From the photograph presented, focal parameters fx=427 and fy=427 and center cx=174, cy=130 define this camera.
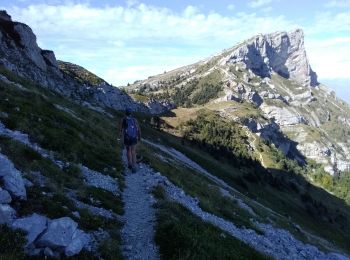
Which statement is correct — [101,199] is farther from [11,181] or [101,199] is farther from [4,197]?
[4,197]

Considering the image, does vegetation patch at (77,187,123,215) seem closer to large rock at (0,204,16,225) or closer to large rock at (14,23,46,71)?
large rock at (0,204,16,225)

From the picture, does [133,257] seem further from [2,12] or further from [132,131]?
[2,12]

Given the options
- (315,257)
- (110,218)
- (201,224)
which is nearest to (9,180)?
(110,218)

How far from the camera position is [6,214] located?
13.8 m

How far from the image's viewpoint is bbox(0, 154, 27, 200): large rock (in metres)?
15.1

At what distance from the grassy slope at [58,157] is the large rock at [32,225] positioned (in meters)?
0.70

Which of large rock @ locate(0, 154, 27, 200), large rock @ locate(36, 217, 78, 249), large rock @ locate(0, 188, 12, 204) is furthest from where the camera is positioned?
large rock @ locate(0, 154, 27, 200)

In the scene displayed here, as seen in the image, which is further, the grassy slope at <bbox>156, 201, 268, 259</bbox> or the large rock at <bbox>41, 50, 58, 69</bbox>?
the large rock at <bbox>41, 50, 58, 69</bbox>

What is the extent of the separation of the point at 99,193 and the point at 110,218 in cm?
303

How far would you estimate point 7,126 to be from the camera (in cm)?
2452

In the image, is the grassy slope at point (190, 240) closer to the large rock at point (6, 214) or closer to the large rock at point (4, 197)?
the large rock at point (6, 214)

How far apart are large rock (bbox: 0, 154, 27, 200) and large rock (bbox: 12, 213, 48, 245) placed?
4.51 ft

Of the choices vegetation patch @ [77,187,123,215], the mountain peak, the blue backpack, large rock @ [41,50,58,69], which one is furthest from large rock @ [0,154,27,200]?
large rock @ [41,50,58,69]

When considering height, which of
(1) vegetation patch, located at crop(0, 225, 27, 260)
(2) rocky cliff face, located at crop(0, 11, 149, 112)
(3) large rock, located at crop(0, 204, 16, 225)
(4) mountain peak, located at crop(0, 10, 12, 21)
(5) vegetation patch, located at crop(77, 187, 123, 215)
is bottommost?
(5) vegetation patch, located at crop(77, 187, 123, 215)
